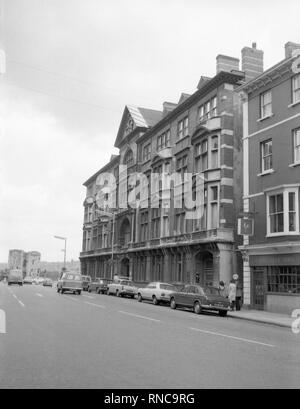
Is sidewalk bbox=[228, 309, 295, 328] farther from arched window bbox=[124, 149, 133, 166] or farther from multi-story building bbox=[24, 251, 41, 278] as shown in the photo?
multi-story building bbox=[24, 251, 41, 278]

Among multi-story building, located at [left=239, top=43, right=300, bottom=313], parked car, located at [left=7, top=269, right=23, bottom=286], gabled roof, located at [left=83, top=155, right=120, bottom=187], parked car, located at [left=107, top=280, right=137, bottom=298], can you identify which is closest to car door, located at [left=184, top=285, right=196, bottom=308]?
multi-story building, located at [left=239, top=43, right=300, bottom=313]

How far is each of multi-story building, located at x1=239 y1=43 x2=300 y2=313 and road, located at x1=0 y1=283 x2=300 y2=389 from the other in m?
11.0

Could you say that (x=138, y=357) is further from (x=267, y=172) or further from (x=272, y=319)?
(x=267, y=172)

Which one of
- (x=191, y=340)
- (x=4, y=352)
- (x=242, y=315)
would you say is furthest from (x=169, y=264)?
(x=4, y=352)

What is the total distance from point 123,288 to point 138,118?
70.2ft

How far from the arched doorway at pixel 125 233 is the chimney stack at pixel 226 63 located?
76.1 ft

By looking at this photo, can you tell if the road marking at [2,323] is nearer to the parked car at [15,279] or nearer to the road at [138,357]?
the road at [138,357]

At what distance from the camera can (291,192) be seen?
24.8 metres

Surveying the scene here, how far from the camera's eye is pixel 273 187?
25875mm

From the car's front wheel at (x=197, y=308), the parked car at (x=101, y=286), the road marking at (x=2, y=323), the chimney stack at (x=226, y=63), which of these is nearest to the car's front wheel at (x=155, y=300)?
the car's front wheel at (x=197, y=308)

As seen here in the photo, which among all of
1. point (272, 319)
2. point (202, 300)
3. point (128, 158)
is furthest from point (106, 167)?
point (272, 319)

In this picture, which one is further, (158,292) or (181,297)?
(158,292)
